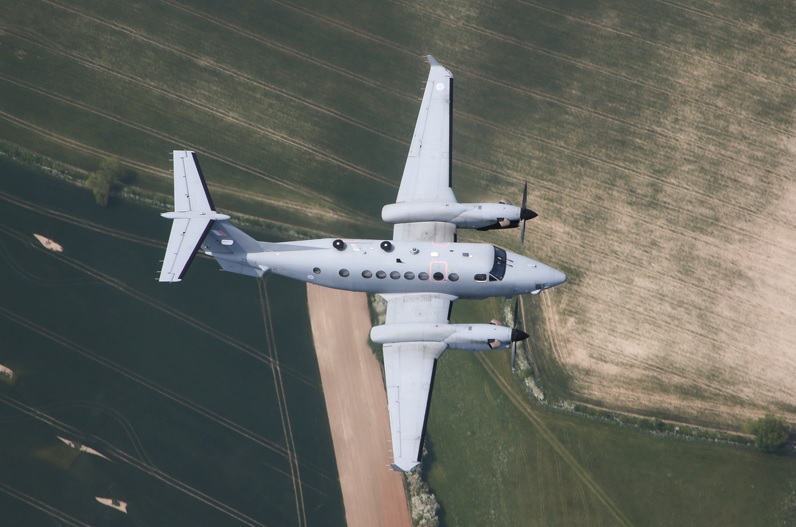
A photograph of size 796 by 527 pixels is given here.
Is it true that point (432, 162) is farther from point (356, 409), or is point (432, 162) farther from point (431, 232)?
point (356, 409)

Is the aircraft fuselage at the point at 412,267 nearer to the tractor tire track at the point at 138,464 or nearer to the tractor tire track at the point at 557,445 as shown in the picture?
the tractor tire track at the point at 557,445

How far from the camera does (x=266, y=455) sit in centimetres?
6238

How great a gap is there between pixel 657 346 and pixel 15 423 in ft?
152

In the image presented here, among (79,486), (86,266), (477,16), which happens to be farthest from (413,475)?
(477,16)

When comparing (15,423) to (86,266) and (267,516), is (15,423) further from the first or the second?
(267,516)

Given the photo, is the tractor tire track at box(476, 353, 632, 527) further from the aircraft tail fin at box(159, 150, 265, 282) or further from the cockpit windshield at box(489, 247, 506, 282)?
the aircraft tail fin at box(159, 150, 265, 282)

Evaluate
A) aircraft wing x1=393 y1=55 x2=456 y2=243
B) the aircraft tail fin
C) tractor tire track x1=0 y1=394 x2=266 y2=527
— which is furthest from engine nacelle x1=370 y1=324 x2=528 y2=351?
tractor tire track x1=0 y1=394 x2=266 y2=527

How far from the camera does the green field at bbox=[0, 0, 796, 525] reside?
200ft

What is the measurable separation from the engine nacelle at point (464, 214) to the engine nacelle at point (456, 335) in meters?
6.93

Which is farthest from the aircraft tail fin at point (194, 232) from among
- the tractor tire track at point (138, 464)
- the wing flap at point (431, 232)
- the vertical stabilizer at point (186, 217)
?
the tractor tire track at point (138, 464)

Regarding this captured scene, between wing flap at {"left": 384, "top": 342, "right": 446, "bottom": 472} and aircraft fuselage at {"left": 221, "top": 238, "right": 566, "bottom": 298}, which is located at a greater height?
aircraft fuselage at {"left": 221, "top": 238, "right": 566, "bottom": 298}

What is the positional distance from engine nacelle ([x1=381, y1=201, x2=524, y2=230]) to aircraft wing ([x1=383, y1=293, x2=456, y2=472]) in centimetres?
497

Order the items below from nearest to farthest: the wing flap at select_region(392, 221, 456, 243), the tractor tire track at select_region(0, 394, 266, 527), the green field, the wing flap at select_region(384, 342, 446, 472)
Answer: the wing flap at select_region(384, 342, 446, 472), the wing flap at select_region(392, 221, 456, 243), the green field, the tractor tire track at select_region(0, 394, 266, 527)

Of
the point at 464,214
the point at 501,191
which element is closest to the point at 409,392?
the point at 464,214
